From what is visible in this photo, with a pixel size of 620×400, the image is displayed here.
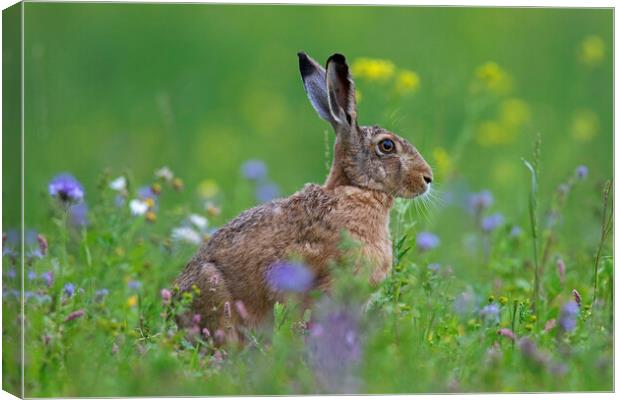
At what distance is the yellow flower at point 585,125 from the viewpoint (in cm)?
1145

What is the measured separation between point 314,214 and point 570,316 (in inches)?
55.5

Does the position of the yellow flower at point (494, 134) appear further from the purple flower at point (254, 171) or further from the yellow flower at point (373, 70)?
the yellow flower at point (373, 70)

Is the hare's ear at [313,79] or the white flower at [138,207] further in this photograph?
the white flower at [138,207]

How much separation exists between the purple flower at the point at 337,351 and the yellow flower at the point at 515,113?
219 inches

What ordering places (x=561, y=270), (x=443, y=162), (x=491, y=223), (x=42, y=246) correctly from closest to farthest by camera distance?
(x=42, y=246)
(x=561, y=270)
(x=491, y=223)
(x=443, y=162)

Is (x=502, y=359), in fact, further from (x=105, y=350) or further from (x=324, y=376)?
(x=105, y=350)

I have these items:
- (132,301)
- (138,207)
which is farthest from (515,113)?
(132,301)

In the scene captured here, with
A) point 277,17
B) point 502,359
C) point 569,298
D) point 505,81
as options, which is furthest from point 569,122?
point 502,359

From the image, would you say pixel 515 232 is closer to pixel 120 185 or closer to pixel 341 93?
pixel 341 93

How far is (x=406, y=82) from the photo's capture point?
9.54 meters

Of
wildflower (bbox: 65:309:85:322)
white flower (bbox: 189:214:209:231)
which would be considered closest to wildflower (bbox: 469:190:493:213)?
white flower (bbox: 189:214:209:231)

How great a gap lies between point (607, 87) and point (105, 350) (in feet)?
10.7

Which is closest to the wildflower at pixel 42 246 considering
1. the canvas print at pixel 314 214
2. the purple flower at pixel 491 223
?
the canvas print at pixel 314 214

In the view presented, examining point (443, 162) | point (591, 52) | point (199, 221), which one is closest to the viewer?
point (199, 221)
